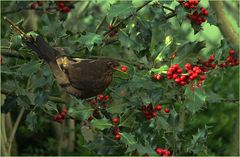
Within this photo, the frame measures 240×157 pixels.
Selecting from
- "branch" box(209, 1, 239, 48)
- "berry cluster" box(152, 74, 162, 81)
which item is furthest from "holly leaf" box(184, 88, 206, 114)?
"branch" box(209, 1, 239, 48)

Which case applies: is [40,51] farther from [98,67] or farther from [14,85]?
[14,85]

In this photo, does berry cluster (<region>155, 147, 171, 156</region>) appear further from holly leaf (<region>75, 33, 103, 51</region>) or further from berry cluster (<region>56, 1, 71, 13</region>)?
berry cluster (<region>56, 1, 71, 13</region>)

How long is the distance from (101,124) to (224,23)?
150 centimetres

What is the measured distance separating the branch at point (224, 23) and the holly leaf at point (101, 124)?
1417 millimetres

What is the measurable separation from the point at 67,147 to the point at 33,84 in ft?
9.48

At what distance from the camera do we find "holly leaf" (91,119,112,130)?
11.3 ft

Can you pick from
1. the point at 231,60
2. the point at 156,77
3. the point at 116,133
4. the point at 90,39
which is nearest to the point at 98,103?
the point at 116,133

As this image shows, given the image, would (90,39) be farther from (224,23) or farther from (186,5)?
(224,23)

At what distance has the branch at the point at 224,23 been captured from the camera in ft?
14.3

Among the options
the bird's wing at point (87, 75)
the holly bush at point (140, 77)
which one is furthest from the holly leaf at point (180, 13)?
the bird's wing at point (87, 75)

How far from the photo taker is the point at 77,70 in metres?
3.40

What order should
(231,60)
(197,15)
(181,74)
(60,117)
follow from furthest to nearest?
(60,117)
(231,60)
(197,15)
(181,74)

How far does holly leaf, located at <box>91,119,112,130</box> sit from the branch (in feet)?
4.65

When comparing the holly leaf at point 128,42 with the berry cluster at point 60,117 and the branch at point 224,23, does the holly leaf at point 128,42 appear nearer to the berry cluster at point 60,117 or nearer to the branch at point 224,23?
the berry cluster at point 60,117
